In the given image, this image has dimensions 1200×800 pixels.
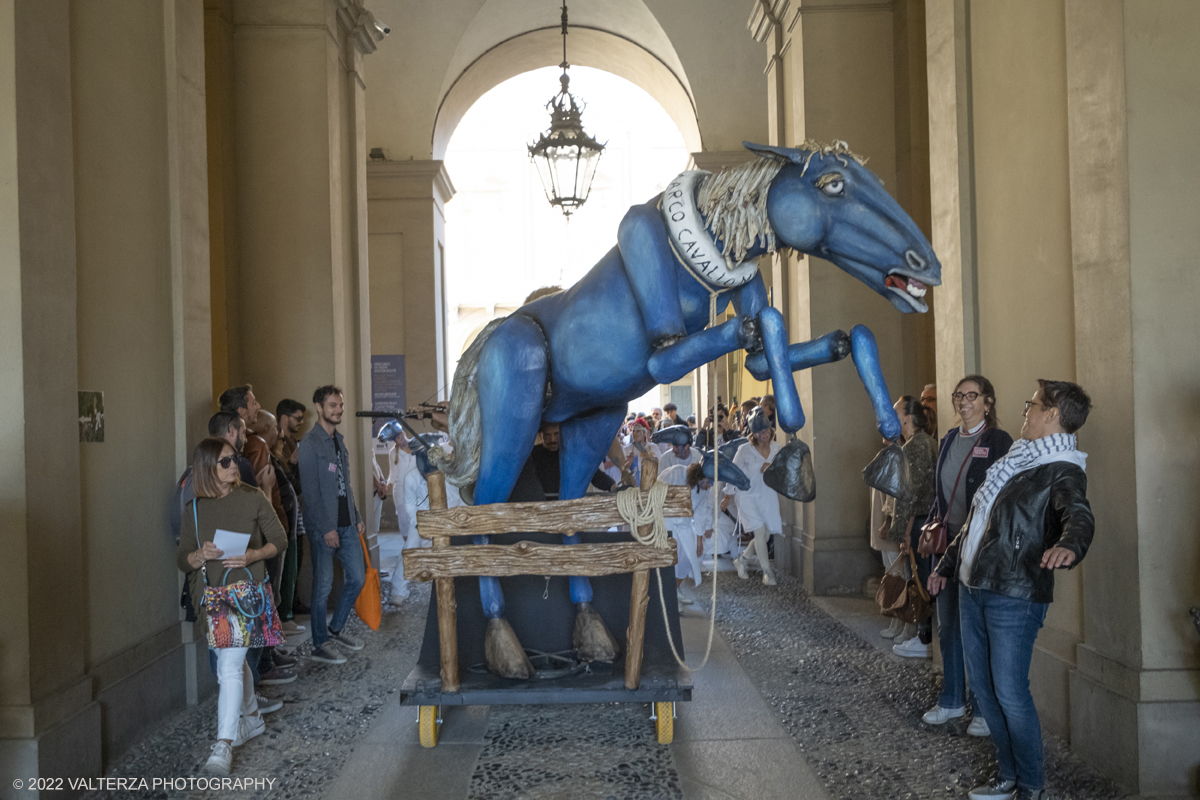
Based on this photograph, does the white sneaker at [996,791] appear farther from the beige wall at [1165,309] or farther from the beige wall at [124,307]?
the beige wall at [124,307]

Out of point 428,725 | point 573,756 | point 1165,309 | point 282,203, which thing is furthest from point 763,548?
Result: point 282,203

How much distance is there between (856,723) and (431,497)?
2398mm

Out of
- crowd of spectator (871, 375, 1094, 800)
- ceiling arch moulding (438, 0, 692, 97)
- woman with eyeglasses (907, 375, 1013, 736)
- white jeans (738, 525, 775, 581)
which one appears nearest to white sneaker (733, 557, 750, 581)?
white jeans (738, 525, 775, 581)

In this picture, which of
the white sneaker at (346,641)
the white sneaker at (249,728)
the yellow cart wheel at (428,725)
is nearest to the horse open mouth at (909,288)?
the yellow cart wheel at (428,725)

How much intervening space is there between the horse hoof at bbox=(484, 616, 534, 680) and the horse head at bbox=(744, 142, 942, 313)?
218 centimetres

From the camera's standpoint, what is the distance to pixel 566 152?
26.7 ft

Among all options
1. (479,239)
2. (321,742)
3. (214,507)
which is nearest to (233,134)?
(214,507)

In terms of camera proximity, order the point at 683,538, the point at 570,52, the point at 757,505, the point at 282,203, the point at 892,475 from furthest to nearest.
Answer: the point at 570,52, the point at 757,505, the point at 282,203, the point at 683,538, the point at 892,475

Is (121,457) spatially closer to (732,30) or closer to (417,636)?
(417,636)

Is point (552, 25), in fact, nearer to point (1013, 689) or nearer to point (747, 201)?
point (747, 201)

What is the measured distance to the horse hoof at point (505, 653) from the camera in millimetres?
4164

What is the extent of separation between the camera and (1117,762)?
3732 mm

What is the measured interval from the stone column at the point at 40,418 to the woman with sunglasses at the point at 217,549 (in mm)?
471

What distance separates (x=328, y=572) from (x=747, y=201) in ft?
13.0
